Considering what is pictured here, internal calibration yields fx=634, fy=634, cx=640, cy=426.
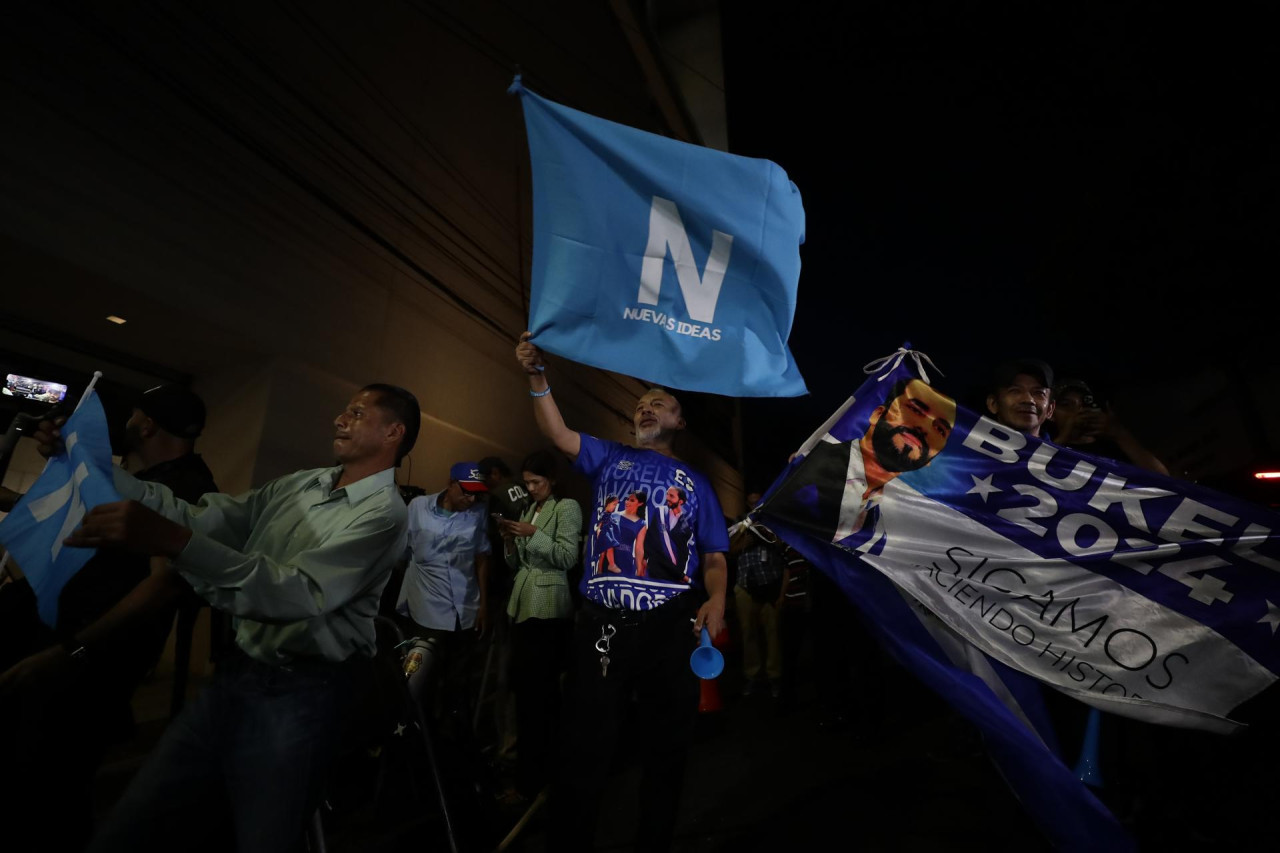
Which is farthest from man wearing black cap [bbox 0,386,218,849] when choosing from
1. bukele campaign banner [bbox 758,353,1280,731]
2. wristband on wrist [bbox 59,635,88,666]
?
bukele campaign banner [bbox 758,353,1280,731]

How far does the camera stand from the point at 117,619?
198cm

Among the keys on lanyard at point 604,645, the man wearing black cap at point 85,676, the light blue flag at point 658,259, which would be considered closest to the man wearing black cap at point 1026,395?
the light blue flag at point 658,259

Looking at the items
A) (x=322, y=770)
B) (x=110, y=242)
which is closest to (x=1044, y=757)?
(x=322, y=770)

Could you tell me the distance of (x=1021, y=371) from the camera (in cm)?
318

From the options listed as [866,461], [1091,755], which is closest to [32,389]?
[866,461]

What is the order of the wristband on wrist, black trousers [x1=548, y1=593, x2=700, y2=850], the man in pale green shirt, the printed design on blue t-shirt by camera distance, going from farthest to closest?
the printed design on blue t-shirt → black trousers [x1=548, y1=593, x2=700, y2=850] → the wristband on wrist → the man in pale green shirt

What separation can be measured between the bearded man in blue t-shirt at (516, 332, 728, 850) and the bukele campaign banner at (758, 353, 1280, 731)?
16.7 inches

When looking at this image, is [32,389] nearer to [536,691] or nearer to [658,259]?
[536,691]

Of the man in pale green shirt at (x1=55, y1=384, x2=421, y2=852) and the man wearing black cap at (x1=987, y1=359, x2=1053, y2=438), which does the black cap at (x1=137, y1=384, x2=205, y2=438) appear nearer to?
the man in pale green shirt at (x1=55, y1=384, x2=421, y2=852)

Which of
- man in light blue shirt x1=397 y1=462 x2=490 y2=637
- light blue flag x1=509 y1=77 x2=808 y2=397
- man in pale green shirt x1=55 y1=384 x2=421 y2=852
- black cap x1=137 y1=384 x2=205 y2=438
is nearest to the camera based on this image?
man in pale green shirt x1=55 y1=384 x2=421 y2=852

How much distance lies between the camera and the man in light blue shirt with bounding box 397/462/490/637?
4480 mm

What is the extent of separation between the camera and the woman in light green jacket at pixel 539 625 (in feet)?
12.7

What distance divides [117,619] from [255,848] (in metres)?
0.85

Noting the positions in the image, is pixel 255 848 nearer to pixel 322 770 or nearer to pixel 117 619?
pixel 322 770
